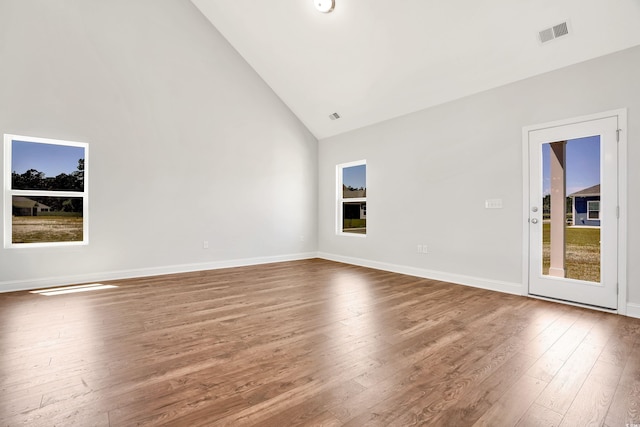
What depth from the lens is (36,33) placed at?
4020 mm

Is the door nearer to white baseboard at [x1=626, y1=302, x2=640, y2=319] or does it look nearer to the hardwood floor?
white baseboard at [x1=626, y1=302, x2=640, y2=319]

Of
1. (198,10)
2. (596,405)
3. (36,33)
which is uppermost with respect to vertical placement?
(198,10)

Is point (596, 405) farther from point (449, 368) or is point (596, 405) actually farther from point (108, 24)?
point (108, 24)

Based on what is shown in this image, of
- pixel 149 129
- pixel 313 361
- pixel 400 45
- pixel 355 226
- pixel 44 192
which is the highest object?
pixel 400 45

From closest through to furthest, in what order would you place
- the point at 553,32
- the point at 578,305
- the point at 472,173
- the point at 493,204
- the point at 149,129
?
the point at 553,32 → the point at 578,305 → the point at 493,204 → the point at 472,173 → the point at 149,129

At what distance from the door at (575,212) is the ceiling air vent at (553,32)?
95 cm

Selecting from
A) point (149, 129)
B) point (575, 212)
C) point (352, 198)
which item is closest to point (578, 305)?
point (575, 212)

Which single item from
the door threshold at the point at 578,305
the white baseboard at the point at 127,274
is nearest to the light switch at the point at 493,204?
the door threshold at the point at 578,305

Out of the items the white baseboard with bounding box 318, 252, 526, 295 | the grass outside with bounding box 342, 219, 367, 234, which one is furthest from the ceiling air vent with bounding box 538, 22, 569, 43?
the grass outside with bounding box 342, 219, 367, 234

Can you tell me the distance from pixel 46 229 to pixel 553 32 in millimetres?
6750

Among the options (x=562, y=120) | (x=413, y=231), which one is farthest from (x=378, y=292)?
(x=562, y=120)

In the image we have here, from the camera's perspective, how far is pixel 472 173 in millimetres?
4297

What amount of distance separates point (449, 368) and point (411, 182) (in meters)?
3.52

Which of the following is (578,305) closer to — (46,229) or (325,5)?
(325,5)
